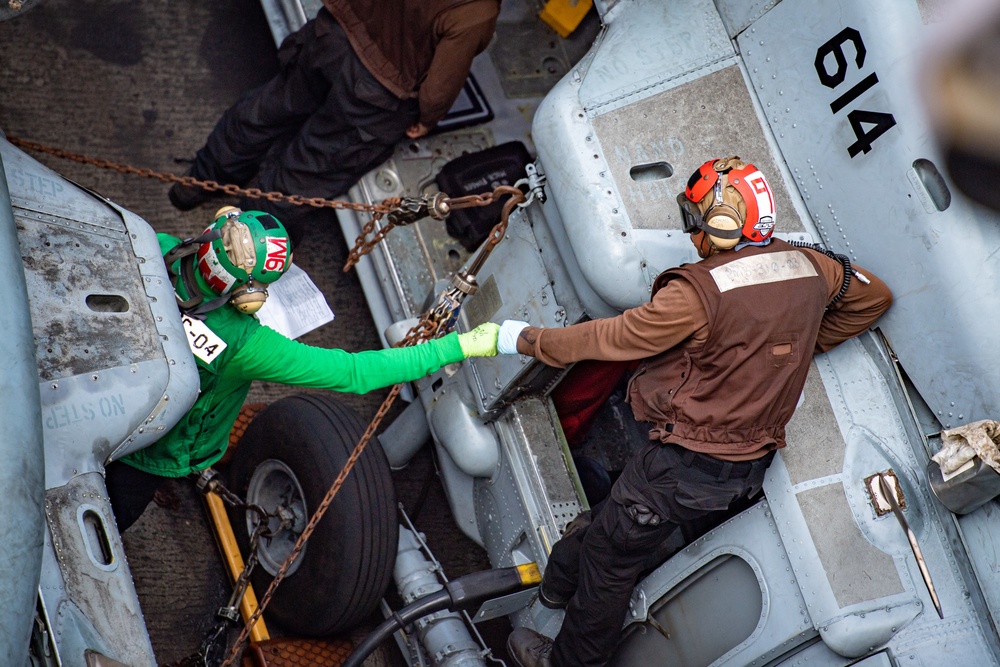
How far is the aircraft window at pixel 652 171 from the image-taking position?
3156mm

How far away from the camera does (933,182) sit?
9.07 ft

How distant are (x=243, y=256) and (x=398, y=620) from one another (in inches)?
57.3

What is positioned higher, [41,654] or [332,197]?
[332,197]

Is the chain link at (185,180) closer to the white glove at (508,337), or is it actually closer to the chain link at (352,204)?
the chain link at (352,204)

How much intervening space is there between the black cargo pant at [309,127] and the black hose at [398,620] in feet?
6.19

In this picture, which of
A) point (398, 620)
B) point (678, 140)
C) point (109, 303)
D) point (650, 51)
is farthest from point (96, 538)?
point (650, 51)

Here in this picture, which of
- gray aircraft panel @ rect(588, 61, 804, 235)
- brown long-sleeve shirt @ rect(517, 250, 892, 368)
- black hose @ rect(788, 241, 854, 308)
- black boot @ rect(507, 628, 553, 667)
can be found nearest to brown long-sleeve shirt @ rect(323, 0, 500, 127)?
gray aircraft panel @ rect(588, 61, 804, 235)

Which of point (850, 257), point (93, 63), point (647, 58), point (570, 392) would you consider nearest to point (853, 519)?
point (850, 257)

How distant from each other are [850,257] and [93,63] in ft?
12.2

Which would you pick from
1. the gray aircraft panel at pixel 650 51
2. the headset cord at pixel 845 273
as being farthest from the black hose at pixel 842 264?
the gray aircraft panel at pixel 650 51

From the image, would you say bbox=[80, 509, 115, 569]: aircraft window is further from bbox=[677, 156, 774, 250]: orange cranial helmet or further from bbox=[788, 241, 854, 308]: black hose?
bbox=[788, 241, 854, 308]: black hose

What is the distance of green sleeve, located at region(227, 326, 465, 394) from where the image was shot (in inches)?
113

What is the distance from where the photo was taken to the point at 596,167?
3098 mm

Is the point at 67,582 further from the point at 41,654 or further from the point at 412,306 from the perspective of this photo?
the point at 412,306
